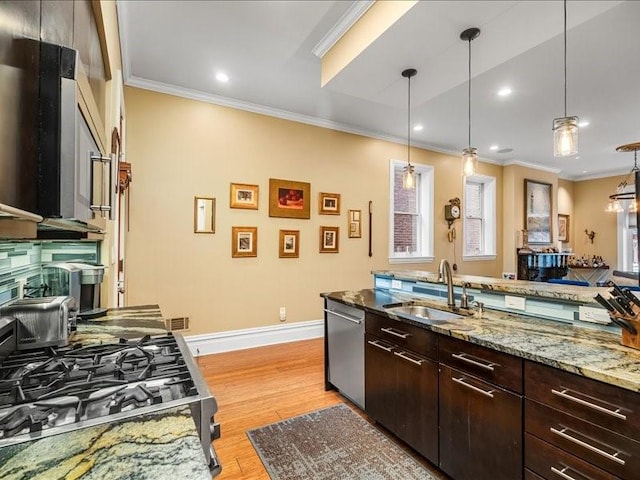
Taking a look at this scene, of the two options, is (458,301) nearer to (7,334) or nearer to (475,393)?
(475,393)

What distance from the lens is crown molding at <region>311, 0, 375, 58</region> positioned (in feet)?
7.79

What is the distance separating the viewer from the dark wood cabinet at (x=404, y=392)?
6.15ft

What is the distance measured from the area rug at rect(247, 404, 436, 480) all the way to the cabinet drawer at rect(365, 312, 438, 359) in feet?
2.20

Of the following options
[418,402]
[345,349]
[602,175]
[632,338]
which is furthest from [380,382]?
[602,175]

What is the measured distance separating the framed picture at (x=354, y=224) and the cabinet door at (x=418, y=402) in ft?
9.58

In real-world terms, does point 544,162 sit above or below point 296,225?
above

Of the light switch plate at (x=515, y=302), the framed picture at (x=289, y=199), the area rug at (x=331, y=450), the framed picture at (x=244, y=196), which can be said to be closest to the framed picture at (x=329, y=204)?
the framed picture at (x=289, y=199)

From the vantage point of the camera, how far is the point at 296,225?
14.6 ft

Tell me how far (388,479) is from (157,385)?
1514 mm

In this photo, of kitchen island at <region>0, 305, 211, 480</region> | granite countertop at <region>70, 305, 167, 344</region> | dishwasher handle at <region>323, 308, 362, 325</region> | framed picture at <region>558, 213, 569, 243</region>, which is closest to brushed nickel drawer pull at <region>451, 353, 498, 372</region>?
dishwasher handle at <region>323, 308, 362, 325</region>

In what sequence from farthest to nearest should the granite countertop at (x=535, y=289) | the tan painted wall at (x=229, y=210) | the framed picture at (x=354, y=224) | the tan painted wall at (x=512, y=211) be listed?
the tan painted wall at (x=512, y=211) → the framed picture at (x=354, y=224) → the tan painted wall at (x=229, y=210) → the granite countertop at (x=535, y=289)

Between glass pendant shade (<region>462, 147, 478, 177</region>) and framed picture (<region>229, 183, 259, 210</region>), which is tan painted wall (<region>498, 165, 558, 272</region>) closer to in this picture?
glass pendant shade (<region>462, 147, 478, 177</region>)

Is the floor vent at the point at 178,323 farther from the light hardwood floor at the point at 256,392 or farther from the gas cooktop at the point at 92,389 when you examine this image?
the gas cooktop at the point at 92,389

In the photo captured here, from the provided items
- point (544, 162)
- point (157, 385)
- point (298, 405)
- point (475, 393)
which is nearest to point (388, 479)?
point (475, 393)
